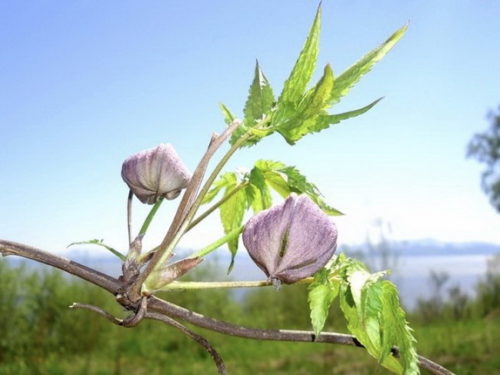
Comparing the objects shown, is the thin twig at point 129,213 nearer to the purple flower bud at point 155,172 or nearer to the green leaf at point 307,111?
the purple flower bud at point 155,172

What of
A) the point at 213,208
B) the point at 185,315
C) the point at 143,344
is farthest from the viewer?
the point at 143,344

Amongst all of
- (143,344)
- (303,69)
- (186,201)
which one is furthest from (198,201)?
(143,344)

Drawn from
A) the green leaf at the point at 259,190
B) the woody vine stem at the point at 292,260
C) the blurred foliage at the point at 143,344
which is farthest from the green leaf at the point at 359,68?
the blurred foliage at the point at 143,344

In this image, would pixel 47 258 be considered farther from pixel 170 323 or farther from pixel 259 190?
pixel 259 190

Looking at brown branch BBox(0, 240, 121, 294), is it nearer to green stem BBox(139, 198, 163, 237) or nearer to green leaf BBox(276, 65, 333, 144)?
green stem BBox(139, 198, 163, 237)

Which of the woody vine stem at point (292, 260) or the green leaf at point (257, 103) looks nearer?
the woody vine stem at point (292, 260)

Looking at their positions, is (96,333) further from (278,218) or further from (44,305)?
(278,218)

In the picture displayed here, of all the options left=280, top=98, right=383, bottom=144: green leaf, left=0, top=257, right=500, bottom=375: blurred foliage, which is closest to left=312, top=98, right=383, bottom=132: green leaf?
left=280, top=98, right=383, bottom=144: green leaf
